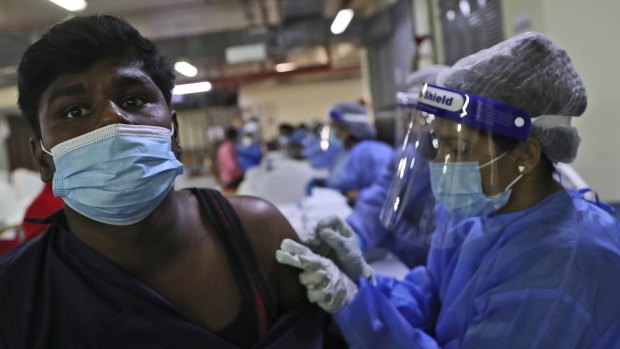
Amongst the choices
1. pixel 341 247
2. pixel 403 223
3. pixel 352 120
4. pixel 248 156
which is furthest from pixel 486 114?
pixel 248 156

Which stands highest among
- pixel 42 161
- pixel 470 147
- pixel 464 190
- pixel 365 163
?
pixel 42 161

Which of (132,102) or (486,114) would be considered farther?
(486,114)

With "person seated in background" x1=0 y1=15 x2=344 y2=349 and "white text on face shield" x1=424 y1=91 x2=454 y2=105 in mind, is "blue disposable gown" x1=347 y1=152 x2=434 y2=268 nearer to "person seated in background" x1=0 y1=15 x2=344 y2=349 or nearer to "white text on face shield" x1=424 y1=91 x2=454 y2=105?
"white text on face shield" x1=424 y1=91 x2=454 y2=105

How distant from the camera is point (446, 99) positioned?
1065 millimetres

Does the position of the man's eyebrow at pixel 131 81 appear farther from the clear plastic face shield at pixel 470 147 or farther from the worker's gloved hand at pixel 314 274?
the clear plastic face shield at pixel 470 147

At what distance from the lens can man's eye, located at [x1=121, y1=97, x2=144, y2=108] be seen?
919 mm

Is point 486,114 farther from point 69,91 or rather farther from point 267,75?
point 267,75

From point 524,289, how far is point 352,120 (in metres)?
3.02

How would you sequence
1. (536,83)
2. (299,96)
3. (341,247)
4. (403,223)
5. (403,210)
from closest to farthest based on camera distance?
(536,83), (341,247), (403,210), (403,223), (299,96)

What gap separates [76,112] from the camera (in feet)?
2.93

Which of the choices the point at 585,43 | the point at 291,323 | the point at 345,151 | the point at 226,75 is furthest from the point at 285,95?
the point at 291,323

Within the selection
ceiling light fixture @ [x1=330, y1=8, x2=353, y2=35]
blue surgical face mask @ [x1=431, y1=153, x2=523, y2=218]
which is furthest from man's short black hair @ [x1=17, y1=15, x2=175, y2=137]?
ceiling light fixture @ [x1=330, y1=8, x2=353, y2=35]

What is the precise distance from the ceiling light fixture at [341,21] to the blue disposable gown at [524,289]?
507cm

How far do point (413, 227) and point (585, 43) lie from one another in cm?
103
